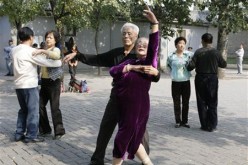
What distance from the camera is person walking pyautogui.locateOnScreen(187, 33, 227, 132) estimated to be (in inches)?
277

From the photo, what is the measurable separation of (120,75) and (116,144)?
2.68 feet

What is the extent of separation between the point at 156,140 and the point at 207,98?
1.57 metres

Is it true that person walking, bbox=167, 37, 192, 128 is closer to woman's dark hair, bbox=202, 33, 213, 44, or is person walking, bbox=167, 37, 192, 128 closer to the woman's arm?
woman's dark hair, bbox=202, 33, 213, 44

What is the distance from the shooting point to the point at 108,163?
16.3 ft

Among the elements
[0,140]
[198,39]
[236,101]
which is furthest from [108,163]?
[198,39]

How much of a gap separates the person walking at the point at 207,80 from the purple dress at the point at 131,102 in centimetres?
310

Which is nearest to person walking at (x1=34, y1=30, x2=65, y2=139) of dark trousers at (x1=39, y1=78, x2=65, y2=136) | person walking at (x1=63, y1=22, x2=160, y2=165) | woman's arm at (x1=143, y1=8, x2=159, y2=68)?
dark trousers at (x1=39, y1=78, x2=65, y2=136)

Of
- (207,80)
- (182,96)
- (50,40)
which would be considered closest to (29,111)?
(50,40)

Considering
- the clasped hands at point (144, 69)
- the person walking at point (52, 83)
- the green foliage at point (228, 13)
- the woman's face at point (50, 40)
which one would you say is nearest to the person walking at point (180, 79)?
the person walking at point (52, 83)

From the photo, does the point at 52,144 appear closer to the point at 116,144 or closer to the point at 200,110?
the point at 116,144

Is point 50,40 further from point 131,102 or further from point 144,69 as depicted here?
point 144,69

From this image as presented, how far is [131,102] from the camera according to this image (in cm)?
410

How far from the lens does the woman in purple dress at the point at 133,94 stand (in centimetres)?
403

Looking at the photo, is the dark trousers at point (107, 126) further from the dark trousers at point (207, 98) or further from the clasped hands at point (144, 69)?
the dark trousers at point (207, 98)
